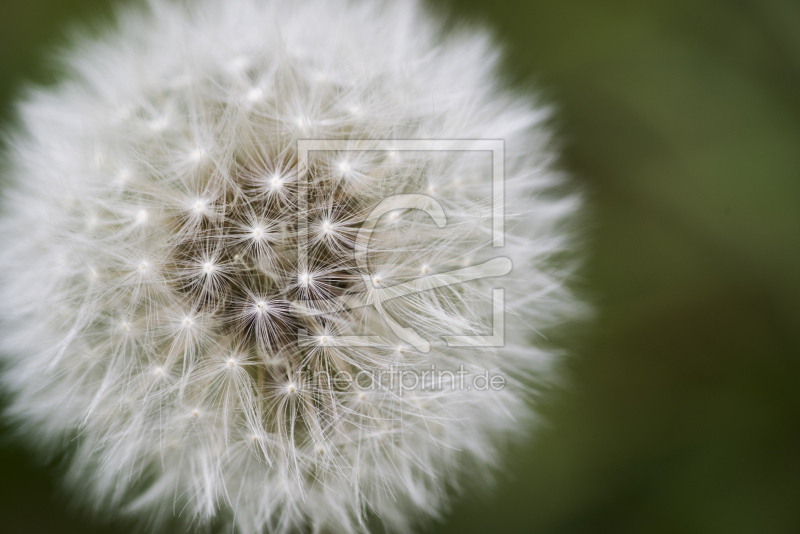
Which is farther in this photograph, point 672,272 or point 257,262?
point 672,272

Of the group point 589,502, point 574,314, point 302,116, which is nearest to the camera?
point 302,116

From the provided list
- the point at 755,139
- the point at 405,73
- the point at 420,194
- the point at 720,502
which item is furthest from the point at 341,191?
the point at 720,502

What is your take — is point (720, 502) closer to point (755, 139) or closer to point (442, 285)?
point (755, 139)

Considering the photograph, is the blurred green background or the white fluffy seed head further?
the blurred green background
